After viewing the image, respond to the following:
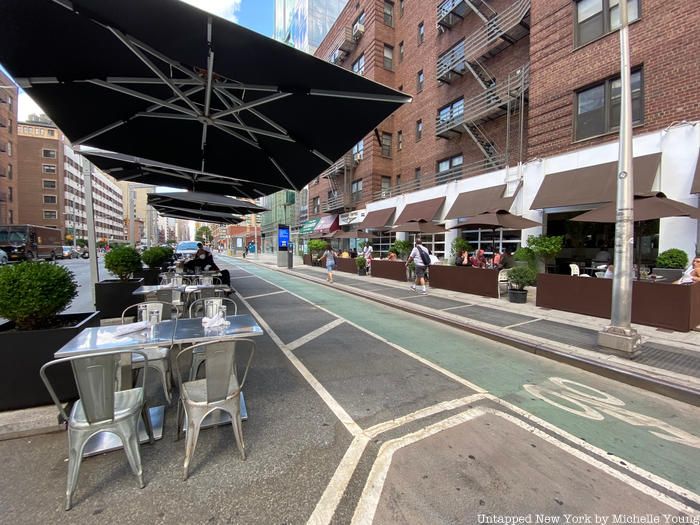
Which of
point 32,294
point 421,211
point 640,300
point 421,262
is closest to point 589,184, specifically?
point 640,300

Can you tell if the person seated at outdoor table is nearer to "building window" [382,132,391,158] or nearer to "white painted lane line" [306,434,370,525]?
"white painted lane line" [306,434,370,525]

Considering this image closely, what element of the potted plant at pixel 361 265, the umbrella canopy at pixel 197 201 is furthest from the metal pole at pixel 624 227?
the potted plant at pixel 361 265

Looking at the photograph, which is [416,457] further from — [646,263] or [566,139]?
[566,139]

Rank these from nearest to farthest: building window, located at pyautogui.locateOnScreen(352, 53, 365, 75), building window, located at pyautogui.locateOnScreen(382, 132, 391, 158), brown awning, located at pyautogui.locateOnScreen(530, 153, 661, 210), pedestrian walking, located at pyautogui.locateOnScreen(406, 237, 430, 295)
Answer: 1. brown awning, located at pyautogui.locateOnScreen(530, 153, 661, 210)
2. pedestrian walking, located at pyautogui.locateOnScreen(406, 237, 430, 295)
3. building window, located at pyautogui.locateOnScreen(382, 132, 391, 158)
4. building window, located at pyautogui.locateOnScreen(352, 53, 365, 75)

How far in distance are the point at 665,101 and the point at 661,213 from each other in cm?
557

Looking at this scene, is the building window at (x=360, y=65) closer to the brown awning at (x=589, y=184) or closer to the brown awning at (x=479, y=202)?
the brown awning at (x=479, y=202)

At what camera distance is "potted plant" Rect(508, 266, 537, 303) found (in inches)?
376

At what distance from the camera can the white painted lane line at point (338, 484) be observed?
2.19 m

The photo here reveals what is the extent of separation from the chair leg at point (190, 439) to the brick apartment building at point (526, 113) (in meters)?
8.67

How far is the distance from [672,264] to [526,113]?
9173mm

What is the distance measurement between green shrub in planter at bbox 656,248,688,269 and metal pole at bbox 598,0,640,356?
478 cm

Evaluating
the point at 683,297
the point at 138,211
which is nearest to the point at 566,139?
the point at 683,297

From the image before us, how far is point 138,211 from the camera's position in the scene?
135250mm

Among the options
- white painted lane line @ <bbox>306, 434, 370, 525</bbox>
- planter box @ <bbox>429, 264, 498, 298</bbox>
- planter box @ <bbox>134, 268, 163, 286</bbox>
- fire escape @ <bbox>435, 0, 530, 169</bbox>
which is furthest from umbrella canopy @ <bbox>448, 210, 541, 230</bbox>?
planter box @ <bbox>134, 268, 163, 286</bbox>
